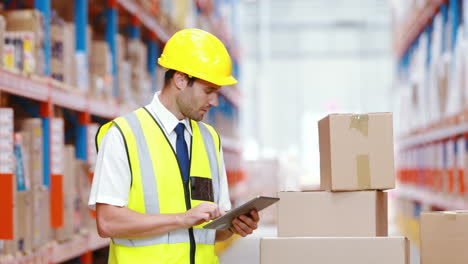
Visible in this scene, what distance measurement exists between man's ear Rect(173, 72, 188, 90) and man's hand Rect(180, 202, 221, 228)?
476mm

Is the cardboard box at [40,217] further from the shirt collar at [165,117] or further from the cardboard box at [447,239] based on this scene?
the cardboard box at [447,239]

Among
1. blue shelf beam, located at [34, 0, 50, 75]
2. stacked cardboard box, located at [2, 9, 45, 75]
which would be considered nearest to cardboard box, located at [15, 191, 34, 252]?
stacked cardboard box, located at [2, 9, 45, 75]

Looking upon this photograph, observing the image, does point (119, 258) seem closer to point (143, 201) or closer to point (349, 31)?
point (143, 201)

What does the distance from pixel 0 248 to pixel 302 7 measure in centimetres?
1818

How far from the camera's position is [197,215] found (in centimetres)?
260

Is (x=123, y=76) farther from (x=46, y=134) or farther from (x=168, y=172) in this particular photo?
(x=168, y=172)

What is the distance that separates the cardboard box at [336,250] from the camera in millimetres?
2631

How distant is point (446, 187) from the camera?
7.27 meters

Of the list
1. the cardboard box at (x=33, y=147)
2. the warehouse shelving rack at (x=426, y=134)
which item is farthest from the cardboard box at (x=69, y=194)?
the warehouse shelving rack at (x=426, y=134)

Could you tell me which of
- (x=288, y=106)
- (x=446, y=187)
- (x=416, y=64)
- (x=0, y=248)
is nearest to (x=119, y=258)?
(x=0, y=248)

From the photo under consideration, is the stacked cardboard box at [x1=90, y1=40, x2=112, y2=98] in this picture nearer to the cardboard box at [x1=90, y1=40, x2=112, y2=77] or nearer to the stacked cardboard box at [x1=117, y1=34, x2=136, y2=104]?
the cardboard box at [x1=90, y1=40, x2=112, y2=77]

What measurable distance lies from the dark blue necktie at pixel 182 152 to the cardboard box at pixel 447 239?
34.6 inches

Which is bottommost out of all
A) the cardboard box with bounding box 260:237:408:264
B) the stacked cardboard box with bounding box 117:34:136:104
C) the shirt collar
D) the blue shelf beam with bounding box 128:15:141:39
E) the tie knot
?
the cardboard box with bounding box 260:237:408:264

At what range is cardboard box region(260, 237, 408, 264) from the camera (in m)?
2.63
